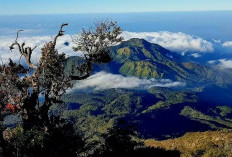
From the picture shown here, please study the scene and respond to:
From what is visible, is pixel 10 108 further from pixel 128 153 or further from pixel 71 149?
pixel 128 153

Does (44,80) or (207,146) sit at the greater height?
(44,80)

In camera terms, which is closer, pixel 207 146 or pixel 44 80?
pixel 44 80

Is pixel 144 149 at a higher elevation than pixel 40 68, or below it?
below

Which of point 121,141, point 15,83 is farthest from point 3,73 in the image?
point 121,141

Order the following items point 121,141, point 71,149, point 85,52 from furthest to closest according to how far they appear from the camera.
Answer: point 85,52 → point 121,141 → point 71,149

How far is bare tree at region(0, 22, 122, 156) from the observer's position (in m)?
28.7

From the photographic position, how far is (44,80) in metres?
30.4

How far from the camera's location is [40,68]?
30.2 meters

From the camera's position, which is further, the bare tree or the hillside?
the hillside

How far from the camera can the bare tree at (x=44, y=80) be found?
28.7 metres

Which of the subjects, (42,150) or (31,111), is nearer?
(42,150)

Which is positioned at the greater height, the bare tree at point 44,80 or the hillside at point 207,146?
the bare tree at point 44,80

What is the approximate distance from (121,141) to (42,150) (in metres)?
7.40

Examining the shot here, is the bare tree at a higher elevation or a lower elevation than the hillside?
higher
